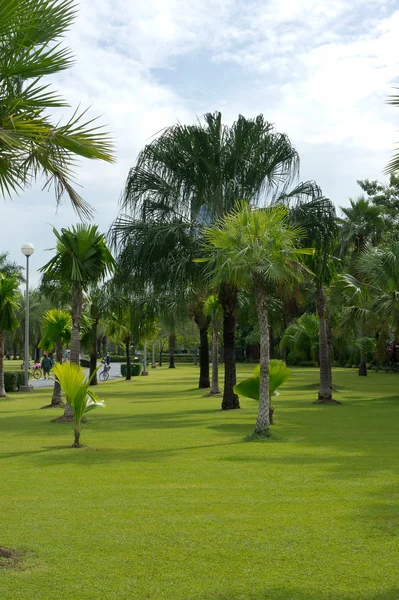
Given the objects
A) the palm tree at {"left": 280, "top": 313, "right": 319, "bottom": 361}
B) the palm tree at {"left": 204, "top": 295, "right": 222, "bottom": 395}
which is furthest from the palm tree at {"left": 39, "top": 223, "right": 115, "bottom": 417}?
the palm tree at {"left": 280, "top": 313, "right": 319, "bottom": 361}

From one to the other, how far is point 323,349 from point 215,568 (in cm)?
1937

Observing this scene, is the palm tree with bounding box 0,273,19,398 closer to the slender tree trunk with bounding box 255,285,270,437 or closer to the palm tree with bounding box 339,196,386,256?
the slender tree trunk with bounding box 255,285,270,437

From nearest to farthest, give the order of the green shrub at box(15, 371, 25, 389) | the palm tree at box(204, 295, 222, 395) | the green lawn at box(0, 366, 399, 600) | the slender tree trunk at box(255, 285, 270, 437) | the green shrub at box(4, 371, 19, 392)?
the green lawn at box(0, 366, 399, 600) → the slender tree trunk at box(255, 285, 270, 437) → the palm tree at box(204, 295, 222, 395) → the green shrub at box(4, 371, 19, 392) → the green shrub at box(15, 371, 25, 389)

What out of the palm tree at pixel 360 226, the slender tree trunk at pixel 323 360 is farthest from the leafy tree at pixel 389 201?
the slender tree trunk at pixel 323 360

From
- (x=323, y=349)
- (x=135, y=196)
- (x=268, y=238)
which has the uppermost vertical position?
(x=135, y=196)

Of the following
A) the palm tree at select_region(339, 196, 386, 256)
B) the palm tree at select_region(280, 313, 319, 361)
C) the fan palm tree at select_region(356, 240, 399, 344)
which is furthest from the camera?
the palm tree at select_region(280, 313, 319, 361)

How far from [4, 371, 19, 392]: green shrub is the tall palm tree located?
12.4 meters

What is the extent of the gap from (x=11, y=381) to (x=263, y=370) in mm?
19414

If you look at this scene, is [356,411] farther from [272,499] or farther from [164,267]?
[272,499]

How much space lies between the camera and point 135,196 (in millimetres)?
22000

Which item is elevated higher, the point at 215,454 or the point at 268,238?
the point at 268,238

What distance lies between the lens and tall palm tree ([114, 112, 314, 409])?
21.4 meters

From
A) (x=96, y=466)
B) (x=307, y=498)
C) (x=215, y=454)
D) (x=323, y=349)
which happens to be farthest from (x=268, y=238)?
(x=323, y=349)

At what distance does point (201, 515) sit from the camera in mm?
7559
